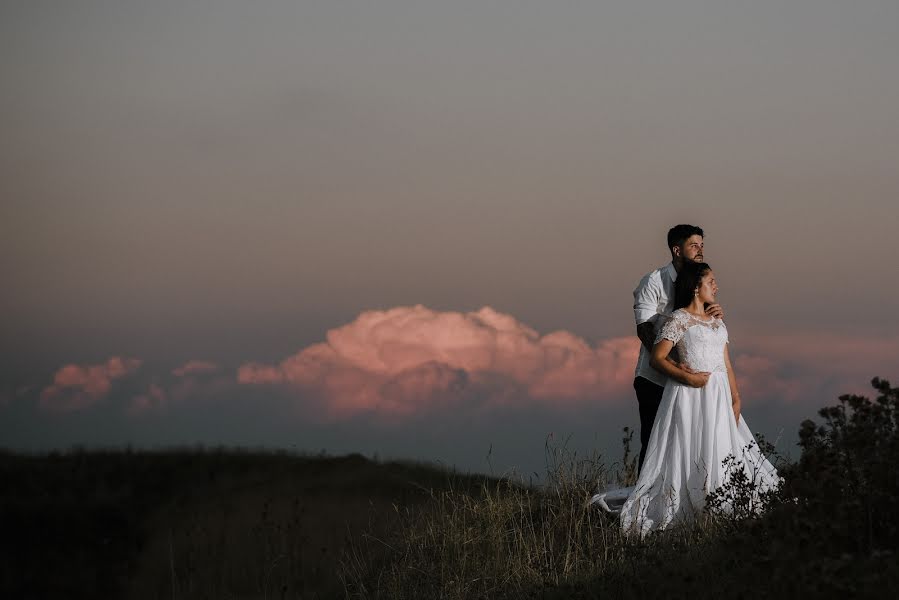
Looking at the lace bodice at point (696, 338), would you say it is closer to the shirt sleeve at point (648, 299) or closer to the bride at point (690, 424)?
the bride at point (690, 424)

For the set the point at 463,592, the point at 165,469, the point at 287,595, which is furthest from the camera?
the point at 165,469

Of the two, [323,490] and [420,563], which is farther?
[323,490]

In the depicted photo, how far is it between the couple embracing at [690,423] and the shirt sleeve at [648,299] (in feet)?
2.58

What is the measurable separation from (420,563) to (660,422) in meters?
2.47

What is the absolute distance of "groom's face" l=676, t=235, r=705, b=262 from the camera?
10109 mm

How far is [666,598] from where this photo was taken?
5832mm

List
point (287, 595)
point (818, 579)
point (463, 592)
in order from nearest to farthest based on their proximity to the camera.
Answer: point (818, 579) → point (463, 592) → point (287, 595)

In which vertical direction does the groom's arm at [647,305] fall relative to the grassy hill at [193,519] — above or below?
above

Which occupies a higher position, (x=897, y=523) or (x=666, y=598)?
(x=897, y=523)

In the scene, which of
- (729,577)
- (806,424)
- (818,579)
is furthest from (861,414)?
(818,579)

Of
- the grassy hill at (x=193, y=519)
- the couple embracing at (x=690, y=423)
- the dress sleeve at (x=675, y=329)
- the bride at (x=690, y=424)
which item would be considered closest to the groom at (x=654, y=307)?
the couple embracing at (x=690, y=423)

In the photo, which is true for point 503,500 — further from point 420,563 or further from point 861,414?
point 861,414

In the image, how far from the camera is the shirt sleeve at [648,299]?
10.3m

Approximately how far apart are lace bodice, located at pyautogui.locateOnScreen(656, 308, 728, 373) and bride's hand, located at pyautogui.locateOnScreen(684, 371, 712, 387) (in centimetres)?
6
